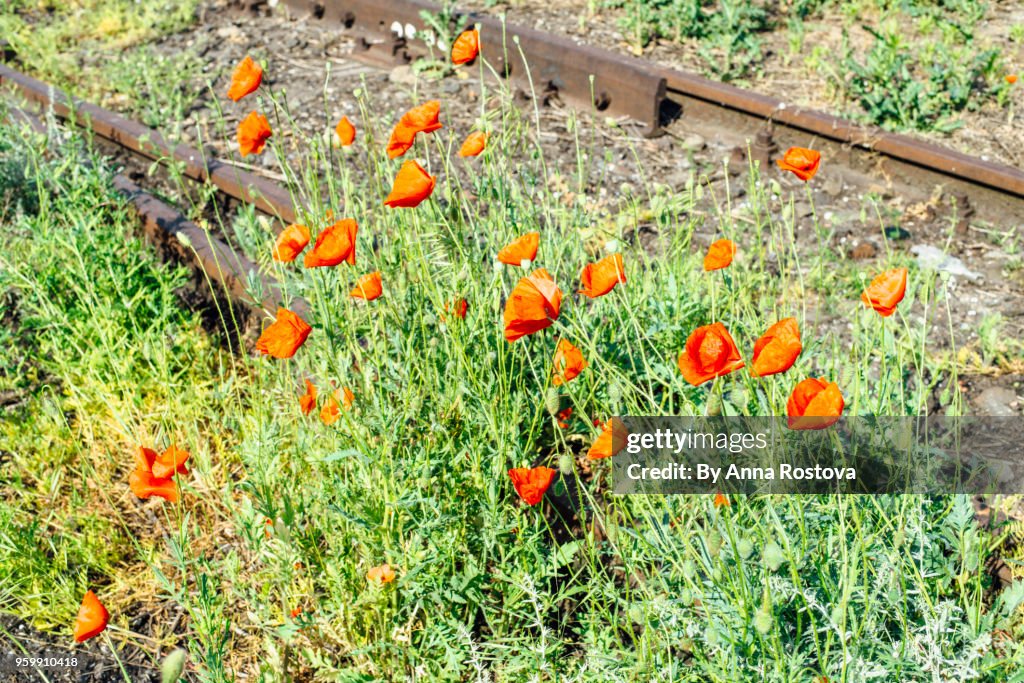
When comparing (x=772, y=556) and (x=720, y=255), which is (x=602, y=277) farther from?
(x=772, y=556)

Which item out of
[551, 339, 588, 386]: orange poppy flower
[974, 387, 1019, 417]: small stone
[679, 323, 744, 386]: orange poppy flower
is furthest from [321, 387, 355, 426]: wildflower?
[974, 387, 1019, 417]: small stone

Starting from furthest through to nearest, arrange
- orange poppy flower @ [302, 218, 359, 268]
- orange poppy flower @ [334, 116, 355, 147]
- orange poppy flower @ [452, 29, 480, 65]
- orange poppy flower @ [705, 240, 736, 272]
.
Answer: orange poppy flower @ [334, 116, 355, 147]
orange poppy flower @ [452, 29, 480, 65]
orange poppy flower @ [705, 240, 736, 272]
orange poppy flower @ [302, 218, 359, 268]

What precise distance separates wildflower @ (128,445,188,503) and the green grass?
110mm

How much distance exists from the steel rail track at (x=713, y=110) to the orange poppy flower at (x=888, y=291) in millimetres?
1833

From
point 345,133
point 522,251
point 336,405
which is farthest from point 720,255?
point 345,133

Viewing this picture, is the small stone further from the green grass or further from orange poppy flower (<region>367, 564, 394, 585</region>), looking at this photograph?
orange poppy flower (<region>367, 564, 394, 585</region>)

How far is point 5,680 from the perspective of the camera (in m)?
2.61

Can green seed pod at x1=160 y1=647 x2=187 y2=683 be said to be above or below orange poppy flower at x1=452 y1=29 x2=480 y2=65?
below

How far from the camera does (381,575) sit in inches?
91.9

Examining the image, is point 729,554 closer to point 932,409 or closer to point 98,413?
point 932,409

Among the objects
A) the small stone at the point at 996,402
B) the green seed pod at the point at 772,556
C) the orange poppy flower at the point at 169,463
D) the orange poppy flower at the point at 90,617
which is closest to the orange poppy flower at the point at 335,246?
the orange poppy flower at the point at 169,463

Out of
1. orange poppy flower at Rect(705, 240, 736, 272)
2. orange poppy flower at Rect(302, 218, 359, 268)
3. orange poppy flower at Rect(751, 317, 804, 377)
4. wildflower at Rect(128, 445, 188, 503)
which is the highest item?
orange poppy flower at Rect(751, 317, 804, 377)

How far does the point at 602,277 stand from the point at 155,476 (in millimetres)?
1128

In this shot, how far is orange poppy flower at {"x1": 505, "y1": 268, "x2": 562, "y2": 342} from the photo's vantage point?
195 centimetres
